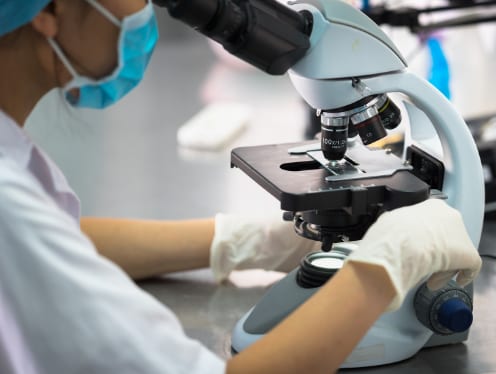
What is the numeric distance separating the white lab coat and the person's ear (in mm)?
177

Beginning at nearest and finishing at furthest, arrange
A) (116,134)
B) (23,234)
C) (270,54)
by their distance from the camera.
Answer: (23,234) < (270,54) < (116,134)

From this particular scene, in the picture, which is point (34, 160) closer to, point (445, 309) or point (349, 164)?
point (349, 164)

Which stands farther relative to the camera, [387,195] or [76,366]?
[387,195]

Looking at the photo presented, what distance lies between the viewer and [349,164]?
54.6 inches

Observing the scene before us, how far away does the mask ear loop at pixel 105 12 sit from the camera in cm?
107

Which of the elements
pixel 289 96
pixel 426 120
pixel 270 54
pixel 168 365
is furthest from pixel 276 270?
pixel 289 96

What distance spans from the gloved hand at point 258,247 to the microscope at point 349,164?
0.72 ft

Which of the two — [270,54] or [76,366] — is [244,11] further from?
[76,366]

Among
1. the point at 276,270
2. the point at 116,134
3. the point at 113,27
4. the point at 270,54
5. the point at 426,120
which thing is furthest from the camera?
the point at 116,134

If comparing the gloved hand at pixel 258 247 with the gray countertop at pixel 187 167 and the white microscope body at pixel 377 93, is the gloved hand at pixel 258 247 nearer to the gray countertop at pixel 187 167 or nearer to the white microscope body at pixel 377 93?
the gray countertop at pixel 187 167

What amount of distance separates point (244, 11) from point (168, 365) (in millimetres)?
496

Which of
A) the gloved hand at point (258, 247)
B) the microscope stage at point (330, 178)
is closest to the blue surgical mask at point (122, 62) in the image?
the microscope stage at point (330, 178)

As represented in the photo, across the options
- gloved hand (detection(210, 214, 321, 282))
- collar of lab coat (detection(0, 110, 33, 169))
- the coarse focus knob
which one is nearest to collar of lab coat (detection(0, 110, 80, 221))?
collar of lab coat (detection(0, 110, 33, 169))

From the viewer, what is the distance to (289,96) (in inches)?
115
